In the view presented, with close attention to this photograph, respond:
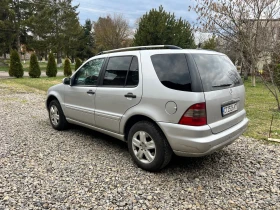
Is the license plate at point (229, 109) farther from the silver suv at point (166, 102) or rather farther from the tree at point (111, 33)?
the tree at point (111, 33)

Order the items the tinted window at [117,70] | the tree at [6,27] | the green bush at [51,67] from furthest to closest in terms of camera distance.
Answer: the tree at [6,27] < the green bush at [51,67] < the tinted window at [117,70]

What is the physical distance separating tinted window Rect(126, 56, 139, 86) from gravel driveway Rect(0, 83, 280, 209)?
1.20 metres

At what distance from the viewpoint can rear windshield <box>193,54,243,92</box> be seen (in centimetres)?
266

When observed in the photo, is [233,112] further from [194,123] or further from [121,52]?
[121,52]

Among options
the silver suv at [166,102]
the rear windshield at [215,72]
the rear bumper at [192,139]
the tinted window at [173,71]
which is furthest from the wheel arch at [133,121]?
the rear windshield at [215,72]

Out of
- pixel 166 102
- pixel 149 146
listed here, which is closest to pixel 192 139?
pixel 166 102

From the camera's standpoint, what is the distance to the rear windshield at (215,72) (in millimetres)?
2660

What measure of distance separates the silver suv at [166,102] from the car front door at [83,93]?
0.03m

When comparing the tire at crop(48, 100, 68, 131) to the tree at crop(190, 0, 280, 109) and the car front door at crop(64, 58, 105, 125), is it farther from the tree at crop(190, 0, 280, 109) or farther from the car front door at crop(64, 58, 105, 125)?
the tree at crop(190, 0, 280, 109)

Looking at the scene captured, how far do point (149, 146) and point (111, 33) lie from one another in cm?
3376

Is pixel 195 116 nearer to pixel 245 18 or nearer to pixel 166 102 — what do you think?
pixel 166 102

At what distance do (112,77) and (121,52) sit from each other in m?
0.42

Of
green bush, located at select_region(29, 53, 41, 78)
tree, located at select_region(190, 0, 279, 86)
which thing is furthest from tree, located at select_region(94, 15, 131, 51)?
tree, located at select_region(190, 0, 279, 86)

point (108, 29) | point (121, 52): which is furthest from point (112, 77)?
point (108, 29)
